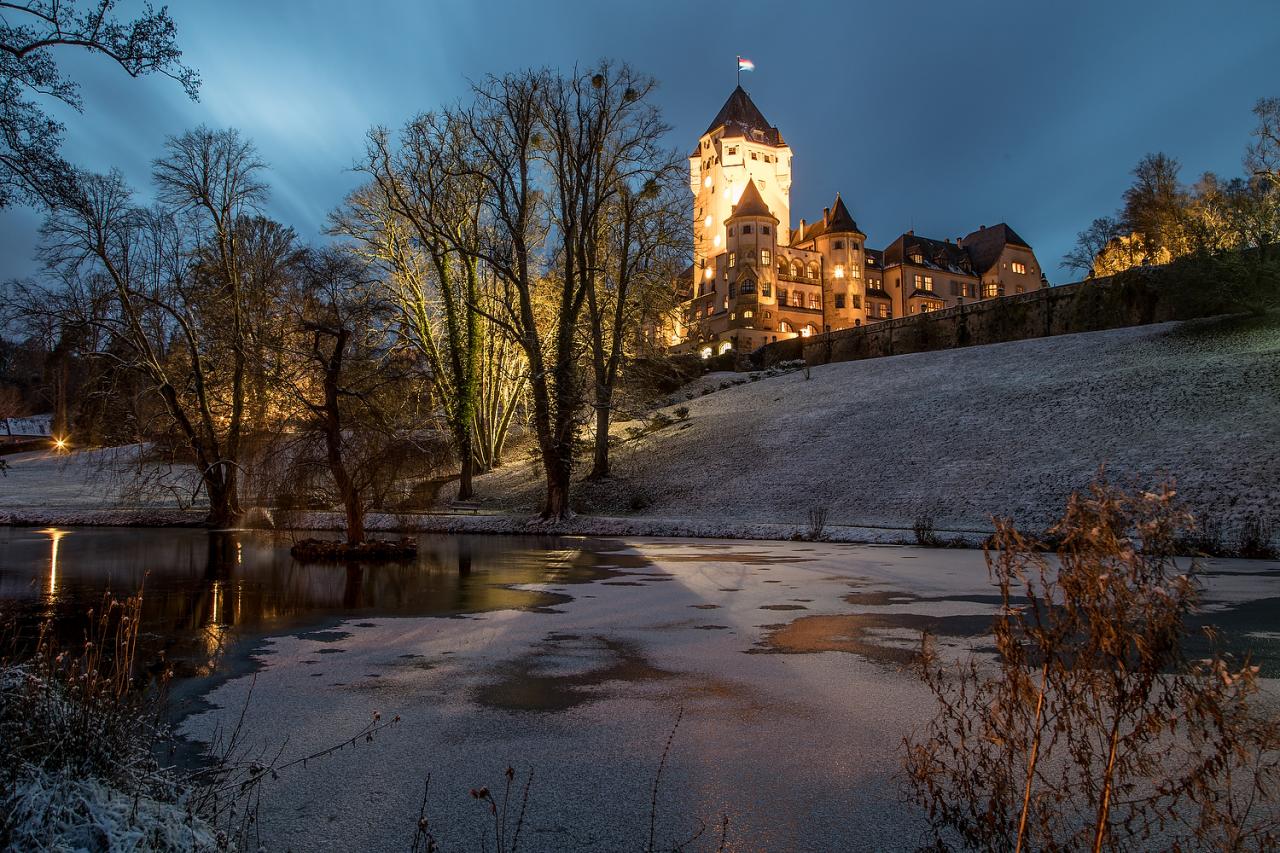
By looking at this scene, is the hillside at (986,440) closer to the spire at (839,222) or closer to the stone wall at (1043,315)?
the stone wall at (1043,315)

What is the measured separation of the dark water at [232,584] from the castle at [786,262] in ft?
200

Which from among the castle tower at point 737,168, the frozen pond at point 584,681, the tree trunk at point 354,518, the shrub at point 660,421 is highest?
the castle tower at point 737,168

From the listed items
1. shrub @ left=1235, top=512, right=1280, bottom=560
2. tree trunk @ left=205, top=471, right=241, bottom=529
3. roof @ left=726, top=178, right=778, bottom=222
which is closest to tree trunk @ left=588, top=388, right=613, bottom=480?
tree trunk @ left=205, top=471, right=241, bottom=529

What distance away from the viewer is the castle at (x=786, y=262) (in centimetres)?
8344

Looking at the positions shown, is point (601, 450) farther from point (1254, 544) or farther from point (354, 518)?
point (1254, 544)

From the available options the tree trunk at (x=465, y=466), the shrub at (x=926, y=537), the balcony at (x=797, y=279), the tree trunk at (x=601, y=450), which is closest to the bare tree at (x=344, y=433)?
the shrub at (x=926, y=537)

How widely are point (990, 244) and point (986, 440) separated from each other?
80.7 metres

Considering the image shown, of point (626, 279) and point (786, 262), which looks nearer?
point (626, 279)

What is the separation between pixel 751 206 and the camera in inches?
3371

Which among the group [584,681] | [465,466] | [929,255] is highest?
[929,255]

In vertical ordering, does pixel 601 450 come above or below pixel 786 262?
below

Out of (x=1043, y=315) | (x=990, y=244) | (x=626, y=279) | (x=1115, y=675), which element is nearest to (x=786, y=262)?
(x=990, y=244)

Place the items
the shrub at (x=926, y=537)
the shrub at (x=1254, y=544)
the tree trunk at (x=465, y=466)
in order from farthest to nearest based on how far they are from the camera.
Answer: the tree trunk at (x=465, y=466)
the shrub at (x=926, y=537)
the shrub at (x=1254, y=544)

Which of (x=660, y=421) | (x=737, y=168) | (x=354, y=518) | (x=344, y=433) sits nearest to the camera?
(x=354, y=518)
